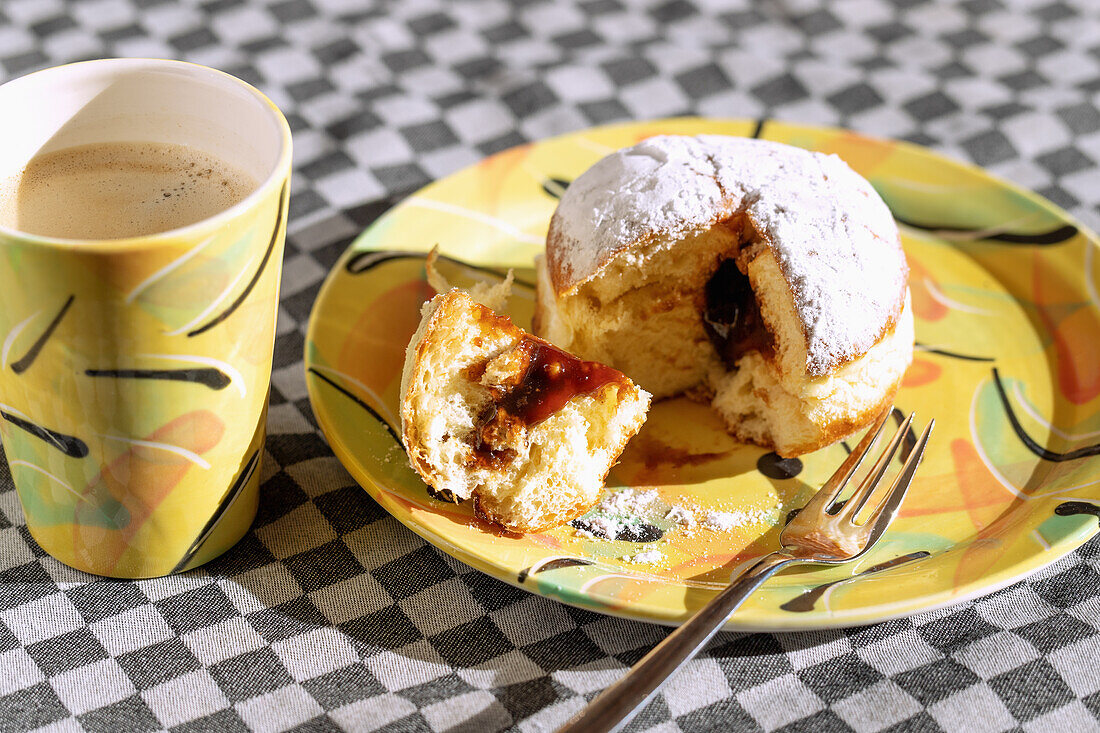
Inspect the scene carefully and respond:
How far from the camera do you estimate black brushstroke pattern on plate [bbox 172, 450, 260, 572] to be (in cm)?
153

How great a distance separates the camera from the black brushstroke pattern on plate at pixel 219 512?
153 cm

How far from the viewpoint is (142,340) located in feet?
4.20

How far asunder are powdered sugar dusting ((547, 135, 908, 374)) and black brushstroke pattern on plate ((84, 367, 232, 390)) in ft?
2.04

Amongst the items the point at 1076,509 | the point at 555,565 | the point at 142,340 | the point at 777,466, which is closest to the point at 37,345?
the point at 142,340

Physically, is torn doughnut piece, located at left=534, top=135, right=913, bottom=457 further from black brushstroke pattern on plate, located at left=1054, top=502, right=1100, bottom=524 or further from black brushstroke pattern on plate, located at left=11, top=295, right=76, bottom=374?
black brushstroke pattern on plate, located at left=11, top=295, right=76, bottom=374

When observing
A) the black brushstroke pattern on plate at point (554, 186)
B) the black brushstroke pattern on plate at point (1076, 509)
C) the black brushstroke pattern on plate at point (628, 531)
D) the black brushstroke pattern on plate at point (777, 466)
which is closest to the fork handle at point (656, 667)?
the black brushstroke pattern on plate at point (628, 531)

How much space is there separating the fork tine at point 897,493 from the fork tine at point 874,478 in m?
0.02

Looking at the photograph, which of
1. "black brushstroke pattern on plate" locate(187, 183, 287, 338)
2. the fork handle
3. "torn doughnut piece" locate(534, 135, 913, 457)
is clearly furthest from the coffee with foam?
the fork handle

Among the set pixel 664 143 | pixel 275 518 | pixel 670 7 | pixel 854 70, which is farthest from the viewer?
pixel 670 7

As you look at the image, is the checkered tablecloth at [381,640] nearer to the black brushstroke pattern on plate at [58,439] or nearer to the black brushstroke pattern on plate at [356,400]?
the black brushstroke pattern on plate at [356,400]

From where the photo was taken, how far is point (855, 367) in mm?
1701

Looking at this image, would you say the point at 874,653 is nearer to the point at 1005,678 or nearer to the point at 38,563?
the point at 1005,678

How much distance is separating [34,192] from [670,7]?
2240 millimetres

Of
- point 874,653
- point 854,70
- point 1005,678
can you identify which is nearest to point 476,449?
point 874,653
